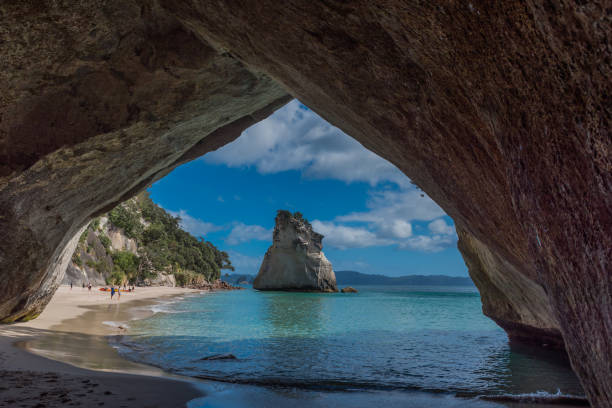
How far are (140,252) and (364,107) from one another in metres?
62.7

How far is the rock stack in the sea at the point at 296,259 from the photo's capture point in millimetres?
65000

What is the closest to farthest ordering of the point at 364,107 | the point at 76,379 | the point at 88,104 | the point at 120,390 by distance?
the point at 364,107 < the point at 120,390 < the point at 76,379 < the point at 88,104

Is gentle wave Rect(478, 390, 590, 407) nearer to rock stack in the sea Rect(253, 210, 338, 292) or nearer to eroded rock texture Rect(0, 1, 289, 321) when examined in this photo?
eroded rock texture Rect(0, 1, 289, 321)

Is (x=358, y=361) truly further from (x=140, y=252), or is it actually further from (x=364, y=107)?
(x=140, y=252)

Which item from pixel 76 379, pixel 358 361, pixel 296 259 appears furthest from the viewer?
pixel 296 259

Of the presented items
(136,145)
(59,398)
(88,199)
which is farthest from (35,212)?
(59,398)

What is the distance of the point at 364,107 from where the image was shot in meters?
4.46

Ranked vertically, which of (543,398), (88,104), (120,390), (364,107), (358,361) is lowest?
(358,361)

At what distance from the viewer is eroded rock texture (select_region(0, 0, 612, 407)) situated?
72.6 inches

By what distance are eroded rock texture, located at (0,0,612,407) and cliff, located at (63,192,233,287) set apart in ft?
120

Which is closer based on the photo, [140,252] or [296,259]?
[140,252]

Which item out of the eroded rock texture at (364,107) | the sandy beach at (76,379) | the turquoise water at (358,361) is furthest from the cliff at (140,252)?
the eroded rock texture at (364,107)

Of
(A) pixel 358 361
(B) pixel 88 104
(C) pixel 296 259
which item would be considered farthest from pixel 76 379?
(C) pixel 296 259

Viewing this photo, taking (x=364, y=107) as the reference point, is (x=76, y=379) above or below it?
below
